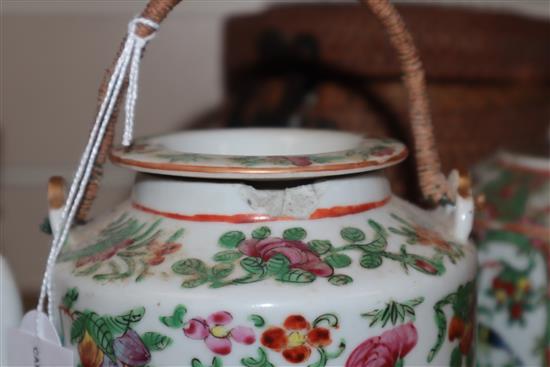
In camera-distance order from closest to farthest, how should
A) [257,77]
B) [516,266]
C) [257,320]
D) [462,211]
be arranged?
[257,320] → [462,211] → [516,266] → [257,77]

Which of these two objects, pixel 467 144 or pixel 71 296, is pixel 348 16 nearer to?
pixel 467 144

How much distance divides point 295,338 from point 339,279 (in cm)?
5

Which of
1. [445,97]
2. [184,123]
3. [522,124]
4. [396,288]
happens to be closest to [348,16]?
[445,97]

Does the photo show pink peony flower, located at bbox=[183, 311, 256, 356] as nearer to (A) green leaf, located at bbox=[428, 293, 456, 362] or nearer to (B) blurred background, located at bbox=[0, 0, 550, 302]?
(A) green leaf, located at bbox=[428, 293, 456, 362]

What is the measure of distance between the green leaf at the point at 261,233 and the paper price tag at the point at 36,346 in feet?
0.50

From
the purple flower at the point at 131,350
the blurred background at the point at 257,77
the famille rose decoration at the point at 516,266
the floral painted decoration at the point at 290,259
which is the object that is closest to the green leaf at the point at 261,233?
the floral painted decoration at the point at 290,259

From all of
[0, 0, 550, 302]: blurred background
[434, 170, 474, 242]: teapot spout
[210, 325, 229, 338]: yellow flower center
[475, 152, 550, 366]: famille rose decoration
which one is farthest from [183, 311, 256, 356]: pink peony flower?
[0, 0, 550, 302]: blurred background

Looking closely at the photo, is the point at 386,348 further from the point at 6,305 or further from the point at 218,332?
the point at 6,305

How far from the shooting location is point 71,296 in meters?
0.54

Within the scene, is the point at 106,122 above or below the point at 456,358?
above

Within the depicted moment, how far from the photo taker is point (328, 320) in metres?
0.50

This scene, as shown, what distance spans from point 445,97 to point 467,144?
65 millimetres

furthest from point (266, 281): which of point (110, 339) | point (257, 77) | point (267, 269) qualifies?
point (257, 77)

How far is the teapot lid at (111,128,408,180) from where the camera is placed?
0.52 m
